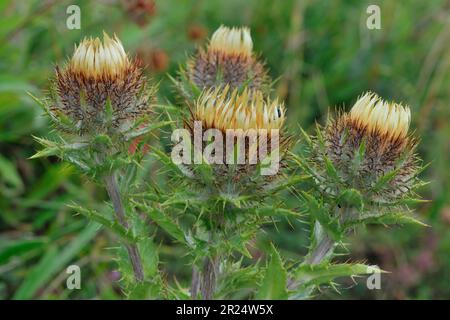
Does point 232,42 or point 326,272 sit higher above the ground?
point 232,42

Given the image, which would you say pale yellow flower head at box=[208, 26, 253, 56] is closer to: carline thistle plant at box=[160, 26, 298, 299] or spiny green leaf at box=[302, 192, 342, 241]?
carline thistle plant at box=[160, 26, 298, 299]

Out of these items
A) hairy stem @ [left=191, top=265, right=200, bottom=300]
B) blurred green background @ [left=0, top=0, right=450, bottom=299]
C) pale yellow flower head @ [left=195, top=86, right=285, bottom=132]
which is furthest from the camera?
blurred green background @ [left=0, top=0, right=450, bottom=299]

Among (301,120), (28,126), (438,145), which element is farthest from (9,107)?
(438,145)

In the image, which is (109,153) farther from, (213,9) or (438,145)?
(213,9)

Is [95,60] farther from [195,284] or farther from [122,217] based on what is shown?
[195,284]

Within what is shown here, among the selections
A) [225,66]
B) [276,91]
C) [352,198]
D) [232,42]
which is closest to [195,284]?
[352,198]

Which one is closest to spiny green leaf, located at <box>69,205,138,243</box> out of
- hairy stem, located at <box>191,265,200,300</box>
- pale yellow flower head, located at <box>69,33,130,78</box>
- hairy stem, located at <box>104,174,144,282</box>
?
hairy stem, located at <box>104,174,144,282</box>

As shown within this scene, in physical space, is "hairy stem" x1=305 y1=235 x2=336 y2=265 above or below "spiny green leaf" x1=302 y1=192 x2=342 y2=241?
below
